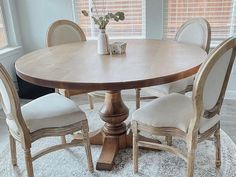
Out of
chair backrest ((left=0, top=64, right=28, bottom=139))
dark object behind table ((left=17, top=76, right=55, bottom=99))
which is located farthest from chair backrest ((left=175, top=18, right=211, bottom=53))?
dark object behind table ((left=17, top=76, right=55, bottom=99))

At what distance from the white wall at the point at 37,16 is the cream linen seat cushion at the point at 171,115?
1974 mm

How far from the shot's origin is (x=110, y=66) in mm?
1676

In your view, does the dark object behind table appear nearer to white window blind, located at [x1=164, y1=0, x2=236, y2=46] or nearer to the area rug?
the area rug

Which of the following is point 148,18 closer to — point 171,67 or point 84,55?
point 84,55

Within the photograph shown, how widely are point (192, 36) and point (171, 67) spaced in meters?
0.96

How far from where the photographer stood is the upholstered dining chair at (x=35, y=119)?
1.50 meters

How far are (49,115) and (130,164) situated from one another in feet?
2.36

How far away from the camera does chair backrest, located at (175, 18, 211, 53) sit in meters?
2.28

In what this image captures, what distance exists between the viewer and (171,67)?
1590 mm

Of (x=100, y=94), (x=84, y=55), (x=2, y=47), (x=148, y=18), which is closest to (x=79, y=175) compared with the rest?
(x=100, y=94)

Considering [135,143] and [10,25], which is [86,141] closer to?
[135,143]

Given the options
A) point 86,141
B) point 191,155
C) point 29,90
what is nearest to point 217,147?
point 191,155

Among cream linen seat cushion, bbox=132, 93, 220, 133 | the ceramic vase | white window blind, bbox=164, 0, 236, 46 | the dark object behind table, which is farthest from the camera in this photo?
the dark object behind table

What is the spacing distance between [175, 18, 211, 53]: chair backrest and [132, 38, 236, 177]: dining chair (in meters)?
0.74
